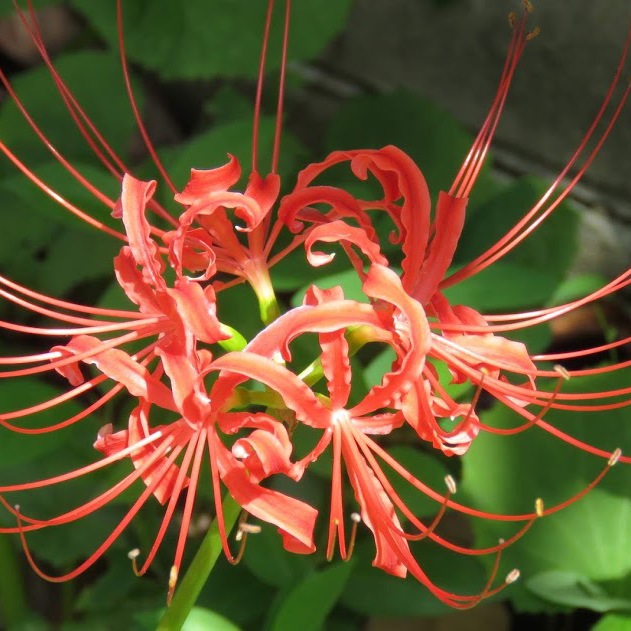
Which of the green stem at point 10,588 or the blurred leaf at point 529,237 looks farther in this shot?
the blurred leaf at point 529,237

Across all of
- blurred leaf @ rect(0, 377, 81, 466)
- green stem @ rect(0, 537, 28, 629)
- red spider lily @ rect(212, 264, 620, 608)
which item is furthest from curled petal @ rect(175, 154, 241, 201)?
green stem @ rect(0, 537, 28, 629)

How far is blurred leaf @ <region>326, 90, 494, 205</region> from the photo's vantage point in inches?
61.5

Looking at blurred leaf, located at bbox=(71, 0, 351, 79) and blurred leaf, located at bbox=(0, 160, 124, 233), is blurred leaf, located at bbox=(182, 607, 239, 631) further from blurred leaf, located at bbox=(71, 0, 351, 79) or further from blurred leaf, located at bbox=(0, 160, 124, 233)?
blurred leaf, located at bbox=(71, 0, 351, 79)

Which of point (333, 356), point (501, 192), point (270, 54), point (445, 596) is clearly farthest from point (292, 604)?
point (270, 54)

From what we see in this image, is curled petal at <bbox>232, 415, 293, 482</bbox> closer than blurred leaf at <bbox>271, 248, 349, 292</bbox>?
Yes

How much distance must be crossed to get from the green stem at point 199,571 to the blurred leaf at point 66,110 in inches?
34.9

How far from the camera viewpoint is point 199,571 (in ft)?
2.54

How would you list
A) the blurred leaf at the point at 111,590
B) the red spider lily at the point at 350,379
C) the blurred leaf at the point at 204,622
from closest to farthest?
the red spider lily at the point at 350,379
the blurred leaf at the point at 204,622
the blurred leaf at the point at 111,590

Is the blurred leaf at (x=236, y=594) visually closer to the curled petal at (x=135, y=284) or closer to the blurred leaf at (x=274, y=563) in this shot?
the blurred leaf at (x=274, y=563)

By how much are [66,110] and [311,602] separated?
0.89m

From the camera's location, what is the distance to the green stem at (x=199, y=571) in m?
0.75

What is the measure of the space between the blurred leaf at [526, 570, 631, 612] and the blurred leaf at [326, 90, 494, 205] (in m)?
0.59

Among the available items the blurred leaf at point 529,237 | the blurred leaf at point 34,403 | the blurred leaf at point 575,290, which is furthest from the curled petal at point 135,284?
the blurred leaf at point 529,237

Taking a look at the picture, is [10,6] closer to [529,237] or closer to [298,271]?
[298,271]
